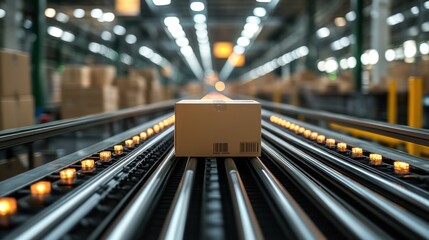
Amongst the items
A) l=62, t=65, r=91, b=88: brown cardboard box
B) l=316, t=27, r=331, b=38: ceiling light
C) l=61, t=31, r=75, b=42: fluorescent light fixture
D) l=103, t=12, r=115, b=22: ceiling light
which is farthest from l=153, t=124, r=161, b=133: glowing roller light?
l=316, t=27, r=331, b=38: ceiling light

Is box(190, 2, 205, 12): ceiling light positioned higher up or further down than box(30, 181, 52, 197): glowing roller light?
higher up

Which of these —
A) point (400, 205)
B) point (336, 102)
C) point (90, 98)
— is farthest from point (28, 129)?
point (336, 102)

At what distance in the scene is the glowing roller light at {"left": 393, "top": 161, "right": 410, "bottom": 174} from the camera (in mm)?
2686

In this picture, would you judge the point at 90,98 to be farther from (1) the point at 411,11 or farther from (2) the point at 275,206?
(1) the point at 411,11

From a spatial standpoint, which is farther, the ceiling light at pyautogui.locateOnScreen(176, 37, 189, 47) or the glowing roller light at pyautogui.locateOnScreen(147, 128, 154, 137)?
the ceiling light at pyautogui.locateOnScreen(176, 37, 189, 47)

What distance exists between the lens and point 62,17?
15.0 m

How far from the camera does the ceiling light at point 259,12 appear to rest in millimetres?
12633

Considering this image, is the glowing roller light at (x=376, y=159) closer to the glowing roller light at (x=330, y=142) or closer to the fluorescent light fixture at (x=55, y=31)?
the glowing roller light at (x=330, y=142)

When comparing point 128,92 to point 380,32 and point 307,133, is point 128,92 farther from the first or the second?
point 307,133

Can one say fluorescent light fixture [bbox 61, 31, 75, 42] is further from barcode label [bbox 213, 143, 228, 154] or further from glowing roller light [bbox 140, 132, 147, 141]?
barcode label [bbox 213, 143, 228, 154]

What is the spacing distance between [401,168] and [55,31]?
14.8 meters

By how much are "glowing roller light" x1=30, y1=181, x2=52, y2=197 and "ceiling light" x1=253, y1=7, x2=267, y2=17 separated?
431 inches

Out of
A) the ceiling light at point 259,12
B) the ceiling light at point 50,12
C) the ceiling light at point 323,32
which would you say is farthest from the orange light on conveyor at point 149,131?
the ceiling light at point 323,32

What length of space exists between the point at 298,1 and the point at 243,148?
12.6 meters
